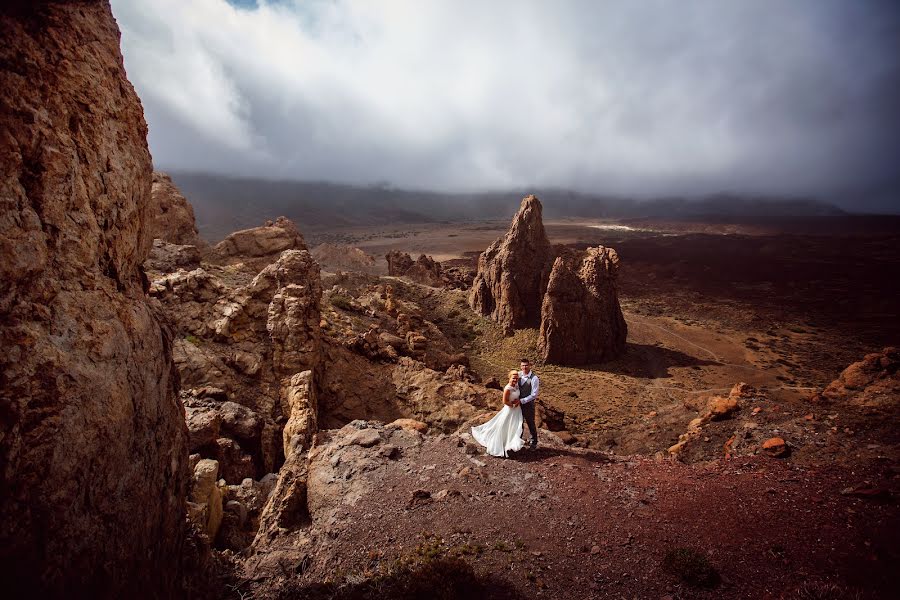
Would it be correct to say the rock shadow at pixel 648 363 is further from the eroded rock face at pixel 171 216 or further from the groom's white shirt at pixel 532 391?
the eroded rock face at pixel 171 216

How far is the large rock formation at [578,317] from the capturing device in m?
27.1

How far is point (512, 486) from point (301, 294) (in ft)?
29.7

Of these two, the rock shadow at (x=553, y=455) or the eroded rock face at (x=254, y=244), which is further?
the eroded rock face at (x=254, y=244)

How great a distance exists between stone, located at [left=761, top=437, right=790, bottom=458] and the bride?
548 centimetres

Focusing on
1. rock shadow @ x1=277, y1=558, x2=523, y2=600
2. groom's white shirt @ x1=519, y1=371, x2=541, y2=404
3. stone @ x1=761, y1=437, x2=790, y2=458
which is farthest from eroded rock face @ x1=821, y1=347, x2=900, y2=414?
rock shadow @ x1=277, y1=558, x2=523, y2=600

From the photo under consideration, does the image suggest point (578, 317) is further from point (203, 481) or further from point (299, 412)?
point (203, 481)

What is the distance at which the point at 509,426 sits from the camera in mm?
8305

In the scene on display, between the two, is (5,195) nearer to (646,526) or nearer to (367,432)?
(367,432)

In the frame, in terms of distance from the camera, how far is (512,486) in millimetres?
7324

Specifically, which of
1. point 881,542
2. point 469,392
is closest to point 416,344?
point 469,392

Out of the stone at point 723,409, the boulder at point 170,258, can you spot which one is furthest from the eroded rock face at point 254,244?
the stone at point 723,409

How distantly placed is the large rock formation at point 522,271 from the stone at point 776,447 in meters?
22.4

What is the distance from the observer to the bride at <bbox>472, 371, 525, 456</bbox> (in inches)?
321

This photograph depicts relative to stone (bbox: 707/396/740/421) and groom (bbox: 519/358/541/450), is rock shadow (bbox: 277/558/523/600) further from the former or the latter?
stone (bbox: 707/396/740/421)
